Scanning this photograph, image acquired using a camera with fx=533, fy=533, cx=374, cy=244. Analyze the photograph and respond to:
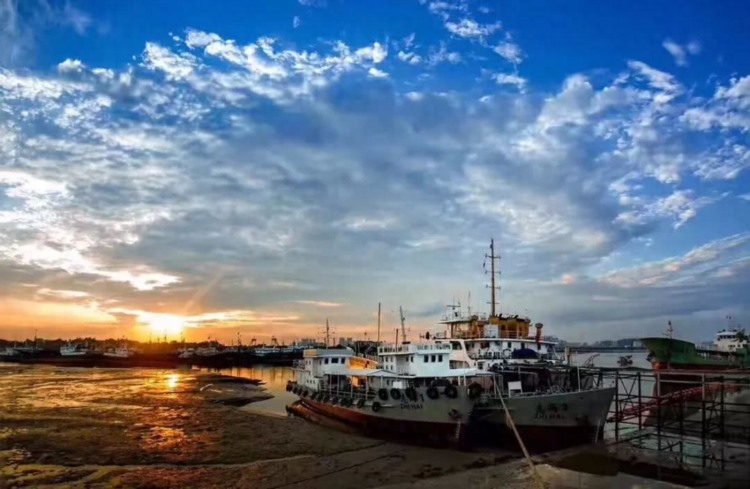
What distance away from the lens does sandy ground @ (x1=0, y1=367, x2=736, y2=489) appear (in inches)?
826

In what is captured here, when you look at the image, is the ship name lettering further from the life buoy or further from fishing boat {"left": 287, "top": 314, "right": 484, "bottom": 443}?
the life buoy

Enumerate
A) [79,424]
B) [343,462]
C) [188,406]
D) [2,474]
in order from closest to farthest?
1. [2,474]
2. [343,462]
3. [79,424]
4. [188,406]

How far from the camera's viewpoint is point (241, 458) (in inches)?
988

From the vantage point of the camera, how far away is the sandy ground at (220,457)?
20969mm

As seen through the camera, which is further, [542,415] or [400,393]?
[400,393]

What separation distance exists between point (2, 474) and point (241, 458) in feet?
31.1

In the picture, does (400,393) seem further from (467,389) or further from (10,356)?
(10,356)

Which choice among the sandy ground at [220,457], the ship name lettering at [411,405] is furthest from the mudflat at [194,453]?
the ship name lettering at [411,405]

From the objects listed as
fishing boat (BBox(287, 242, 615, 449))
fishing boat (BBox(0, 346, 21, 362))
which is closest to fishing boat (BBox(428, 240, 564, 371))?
fishing boat (BBox(287, 242, 615, 449))

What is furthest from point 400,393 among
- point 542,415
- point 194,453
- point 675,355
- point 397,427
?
point 675,355

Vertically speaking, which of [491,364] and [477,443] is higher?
[491,364]

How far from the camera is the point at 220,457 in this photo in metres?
25.2

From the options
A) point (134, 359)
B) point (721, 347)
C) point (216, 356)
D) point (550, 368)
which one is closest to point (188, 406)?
point (550, 368)

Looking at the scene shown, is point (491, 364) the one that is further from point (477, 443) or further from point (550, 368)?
point (477, 443)
